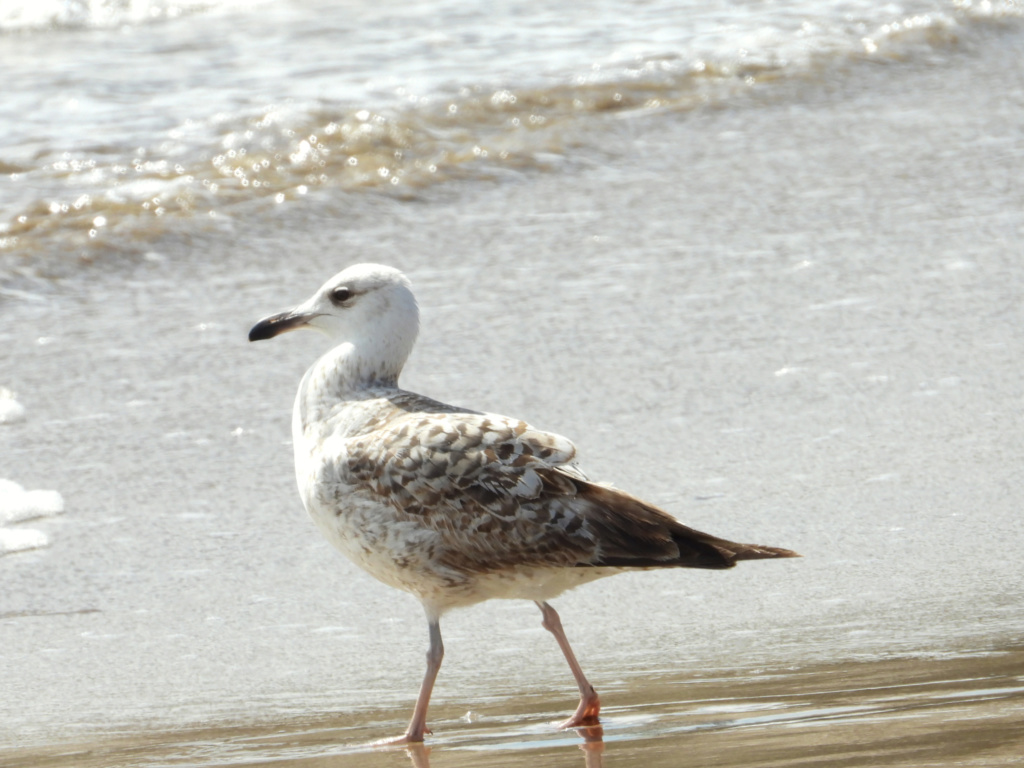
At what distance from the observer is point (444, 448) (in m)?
3.92

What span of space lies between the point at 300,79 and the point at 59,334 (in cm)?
406

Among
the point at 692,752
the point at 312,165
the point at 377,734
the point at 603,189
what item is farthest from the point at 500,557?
the point at 312,165

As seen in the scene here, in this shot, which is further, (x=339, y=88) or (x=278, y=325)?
(x=339, y=88)

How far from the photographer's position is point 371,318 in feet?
14.6

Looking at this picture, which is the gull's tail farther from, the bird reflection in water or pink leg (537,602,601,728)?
the bird reflection in water

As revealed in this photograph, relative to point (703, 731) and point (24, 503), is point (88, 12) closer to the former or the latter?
point (24, 503)

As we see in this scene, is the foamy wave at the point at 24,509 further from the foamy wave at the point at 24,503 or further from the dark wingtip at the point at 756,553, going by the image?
the dark wingtip at the point at 756,553

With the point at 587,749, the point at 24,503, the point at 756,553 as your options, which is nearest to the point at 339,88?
the point at 24,503

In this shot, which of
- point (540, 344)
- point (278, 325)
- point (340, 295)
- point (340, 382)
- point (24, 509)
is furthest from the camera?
point (540, 344)

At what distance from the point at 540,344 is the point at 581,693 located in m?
2.67

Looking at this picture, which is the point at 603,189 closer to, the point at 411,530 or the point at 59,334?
the point at 59,334

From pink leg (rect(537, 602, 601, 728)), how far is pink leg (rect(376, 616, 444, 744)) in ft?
0.90

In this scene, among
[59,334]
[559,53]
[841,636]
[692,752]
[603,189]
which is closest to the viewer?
[692,752]

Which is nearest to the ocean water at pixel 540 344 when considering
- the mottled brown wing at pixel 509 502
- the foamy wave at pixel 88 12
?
the mottled brown wing at pixel 509 502
